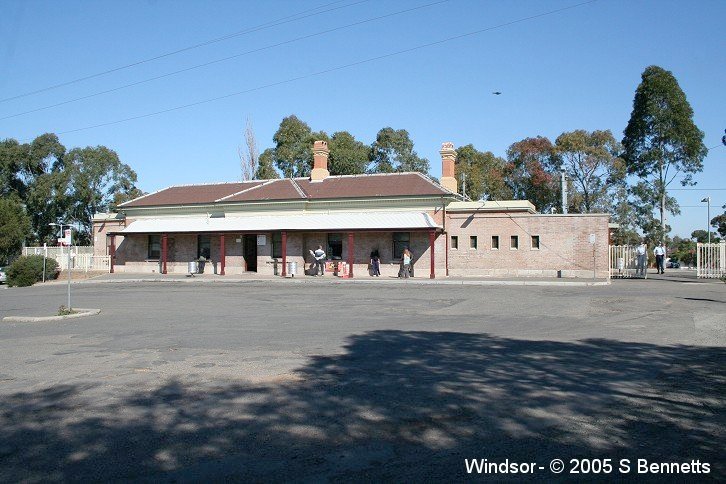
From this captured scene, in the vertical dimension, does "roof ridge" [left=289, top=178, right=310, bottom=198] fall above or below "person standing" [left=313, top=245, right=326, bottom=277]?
above

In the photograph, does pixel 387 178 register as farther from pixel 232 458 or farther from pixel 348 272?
pixel 232 458

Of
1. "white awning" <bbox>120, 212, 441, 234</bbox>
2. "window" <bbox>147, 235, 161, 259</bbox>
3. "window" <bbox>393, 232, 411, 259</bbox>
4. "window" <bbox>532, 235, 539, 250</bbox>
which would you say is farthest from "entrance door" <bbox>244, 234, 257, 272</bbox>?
"window" <bbox>532, 235, 539, 250</bbox>

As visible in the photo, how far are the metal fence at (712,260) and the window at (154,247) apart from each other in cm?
3261

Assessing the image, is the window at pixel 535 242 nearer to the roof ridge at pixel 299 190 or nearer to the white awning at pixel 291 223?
the white awning at pixel 291 223

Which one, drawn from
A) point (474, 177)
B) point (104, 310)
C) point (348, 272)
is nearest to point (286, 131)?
point (474, 177)

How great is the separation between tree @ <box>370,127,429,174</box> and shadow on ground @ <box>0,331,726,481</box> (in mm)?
53160

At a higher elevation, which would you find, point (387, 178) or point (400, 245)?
point (387, 178)

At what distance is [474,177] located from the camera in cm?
5831

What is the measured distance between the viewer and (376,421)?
631 centimetres

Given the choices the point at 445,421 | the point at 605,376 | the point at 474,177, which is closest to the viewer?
the point at 445,421

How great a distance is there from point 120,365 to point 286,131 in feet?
167

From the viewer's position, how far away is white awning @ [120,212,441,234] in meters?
33.4

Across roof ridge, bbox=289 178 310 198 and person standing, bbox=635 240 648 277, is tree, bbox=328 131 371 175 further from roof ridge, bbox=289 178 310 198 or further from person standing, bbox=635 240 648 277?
person standing, bbox=635 240 648 277

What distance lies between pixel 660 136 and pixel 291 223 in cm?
2978
